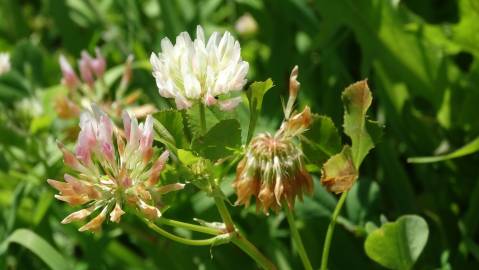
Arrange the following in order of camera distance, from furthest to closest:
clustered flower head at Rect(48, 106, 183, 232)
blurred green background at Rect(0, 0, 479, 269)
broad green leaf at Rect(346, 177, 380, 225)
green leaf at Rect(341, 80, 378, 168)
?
blurred green background at Rect(0, 0, 479, 269), broad green leaf at Rect(346, 177, 380, 225), green leaf at Rect(341, 80, 378, 168), clustered flower head at Rect(48, 106, 183, 232)

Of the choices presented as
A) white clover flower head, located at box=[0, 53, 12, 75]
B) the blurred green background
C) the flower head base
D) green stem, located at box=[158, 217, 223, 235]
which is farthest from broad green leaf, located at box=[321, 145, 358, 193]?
white clover flower head, located at box=[0, 53, 12, 75]

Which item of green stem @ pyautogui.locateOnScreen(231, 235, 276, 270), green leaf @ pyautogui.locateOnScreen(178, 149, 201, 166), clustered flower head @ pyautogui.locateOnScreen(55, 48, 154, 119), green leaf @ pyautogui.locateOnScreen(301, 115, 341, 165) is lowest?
clustered flower head @ pyautogui.locateOnScreen(55, 48, 154, 119)

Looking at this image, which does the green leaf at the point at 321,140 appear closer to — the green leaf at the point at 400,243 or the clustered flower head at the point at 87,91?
the green leaf at the point at 400,243

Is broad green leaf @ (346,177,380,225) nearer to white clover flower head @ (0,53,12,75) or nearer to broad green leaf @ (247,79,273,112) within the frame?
broad green leaf @ (247,79,273,112)

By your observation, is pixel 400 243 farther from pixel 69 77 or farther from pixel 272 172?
pixel 69 77

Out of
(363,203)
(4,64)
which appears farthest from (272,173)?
(4,64)

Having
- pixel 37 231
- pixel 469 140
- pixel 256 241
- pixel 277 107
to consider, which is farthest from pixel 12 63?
pixel 469 140
